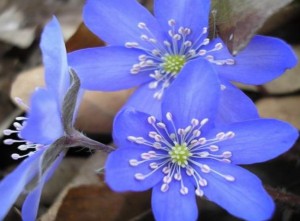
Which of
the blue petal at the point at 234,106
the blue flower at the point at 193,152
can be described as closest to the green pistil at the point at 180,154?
the blue flower at the point at 193,152

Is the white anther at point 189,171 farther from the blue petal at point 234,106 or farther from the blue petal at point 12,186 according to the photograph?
the blue petal at point 12,186

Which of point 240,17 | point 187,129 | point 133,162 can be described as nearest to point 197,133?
point 187,129

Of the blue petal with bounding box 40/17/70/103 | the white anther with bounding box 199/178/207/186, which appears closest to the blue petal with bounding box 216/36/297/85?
the white anther with bounding box 199/178/207/186

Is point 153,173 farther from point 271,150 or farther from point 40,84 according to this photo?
point 40,84

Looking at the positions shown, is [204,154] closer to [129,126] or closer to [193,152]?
[193,152]

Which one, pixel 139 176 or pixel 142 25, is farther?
pixel 142 25

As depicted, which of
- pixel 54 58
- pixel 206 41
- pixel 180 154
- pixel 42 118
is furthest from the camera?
pixel 206 41
